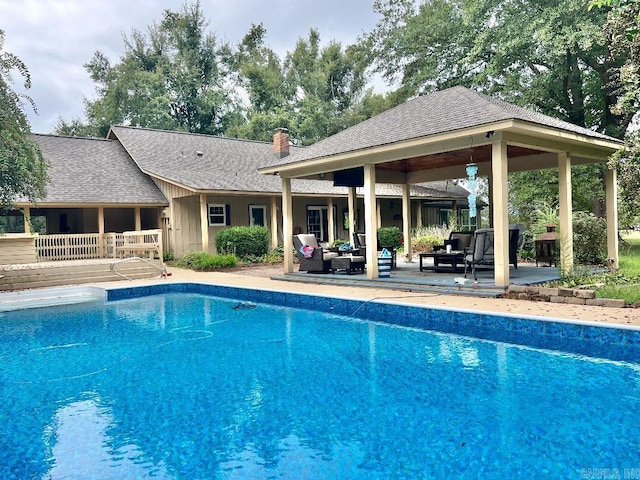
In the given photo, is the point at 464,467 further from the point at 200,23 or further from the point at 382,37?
the point at 200,23

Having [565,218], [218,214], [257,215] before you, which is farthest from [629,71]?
[257,215]

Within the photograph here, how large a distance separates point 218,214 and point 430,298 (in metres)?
12.8

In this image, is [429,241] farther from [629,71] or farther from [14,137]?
[14,137]

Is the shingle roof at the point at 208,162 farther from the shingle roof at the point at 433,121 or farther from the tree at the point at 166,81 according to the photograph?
the tree at the point at 166,81

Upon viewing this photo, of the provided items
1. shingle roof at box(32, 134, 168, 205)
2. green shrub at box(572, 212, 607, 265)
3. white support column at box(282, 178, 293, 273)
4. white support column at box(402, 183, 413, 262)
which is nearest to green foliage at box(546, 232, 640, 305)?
green shrub at box(572, 212, 607, 265)

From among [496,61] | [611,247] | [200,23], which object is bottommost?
[611,247]

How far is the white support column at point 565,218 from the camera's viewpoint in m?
9.38

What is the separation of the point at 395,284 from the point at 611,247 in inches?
201

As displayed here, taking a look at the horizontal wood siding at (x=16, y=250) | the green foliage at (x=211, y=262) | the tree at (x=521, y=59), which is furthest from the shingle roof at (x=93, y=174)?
the tree at (x=521, y=59)

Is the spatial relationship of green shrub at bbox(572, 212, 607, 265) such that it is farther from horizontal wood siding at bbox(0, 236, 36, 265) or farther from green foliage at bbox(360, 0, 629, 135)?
horizontal wood siding at bbox(0, 236, 36, 265)

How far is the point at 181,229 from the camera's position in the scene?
18.8m

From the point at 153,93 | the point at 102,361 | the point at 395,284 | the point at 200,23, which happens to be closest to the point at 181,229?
the point at 395,284

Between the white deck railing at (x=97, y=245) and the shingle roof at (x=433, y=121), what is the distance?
5.66m

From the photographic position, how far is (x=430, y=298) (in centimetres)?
853
